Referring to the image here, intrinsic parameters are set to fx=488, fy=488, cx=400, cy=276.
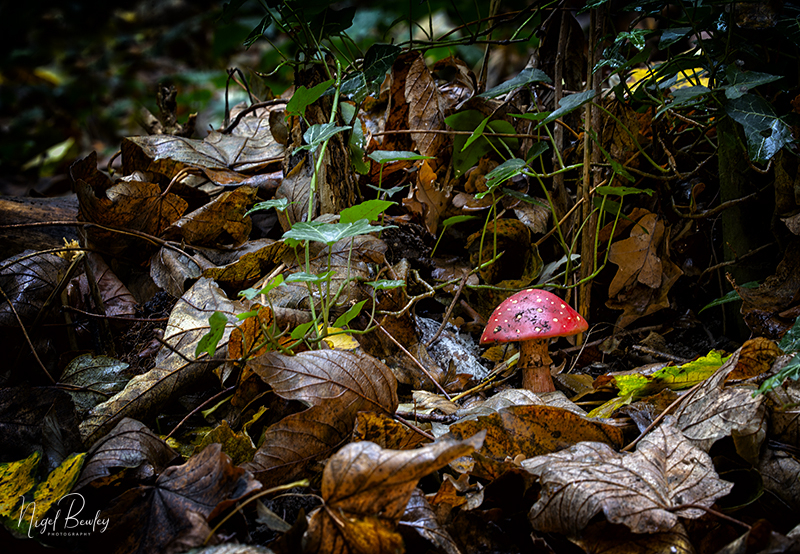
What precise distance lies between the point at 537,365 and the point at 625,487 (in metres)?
0.69

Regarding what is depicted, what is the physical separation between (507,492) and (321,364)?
1.65ft

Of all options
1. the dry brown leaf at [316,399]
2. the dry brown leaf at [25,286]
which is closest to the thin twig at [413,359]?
the dry brown leaf at [316,399]

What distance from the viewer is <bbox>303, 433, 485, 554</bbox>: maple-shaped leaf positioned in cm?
82

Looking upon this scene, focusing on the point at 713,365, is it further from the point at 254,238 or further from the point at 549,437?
the point at 254,238

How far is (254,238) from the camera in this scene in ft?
6.93

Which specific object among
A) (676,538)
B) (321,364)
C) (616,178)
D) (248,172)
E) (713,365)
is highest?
(248,172)

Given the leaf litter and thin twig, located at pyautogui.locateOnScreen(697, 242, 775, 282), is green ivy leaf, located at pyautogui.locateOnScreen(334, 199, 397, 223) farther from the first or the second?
thin twig, located at pyautogui.locateOnScreen(697, 242, 775, 282)

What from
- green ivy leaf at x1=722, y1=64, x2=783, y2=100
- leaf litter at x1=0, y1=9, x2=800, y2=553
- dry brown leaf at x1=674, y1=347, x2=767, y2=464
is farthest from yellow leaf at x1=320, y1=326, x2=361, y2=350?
green ivy leaf at x1=722, y1=64, x2=783, y2=100

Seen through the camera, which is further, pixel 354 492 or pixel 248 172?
pixel 248 172

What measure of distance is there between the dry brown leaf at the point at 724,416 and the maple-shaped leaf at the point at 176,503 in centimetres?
94

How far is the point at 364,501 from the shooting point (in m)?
0.84

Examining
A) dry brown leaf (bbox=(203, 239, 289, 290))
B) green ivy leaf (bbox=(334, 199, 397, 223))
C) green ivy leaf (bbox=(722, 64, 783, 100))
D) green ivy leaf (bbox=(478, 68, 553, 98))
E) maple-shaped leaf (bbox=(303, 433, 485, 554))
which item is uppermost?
green ivy leaf (bbox=(478, 68, 553, 98))

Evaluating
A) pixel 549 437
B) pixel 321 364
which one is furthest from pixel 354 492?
pixel 549 437

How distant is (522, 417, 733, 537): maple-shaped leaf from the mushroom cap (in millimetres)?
474
